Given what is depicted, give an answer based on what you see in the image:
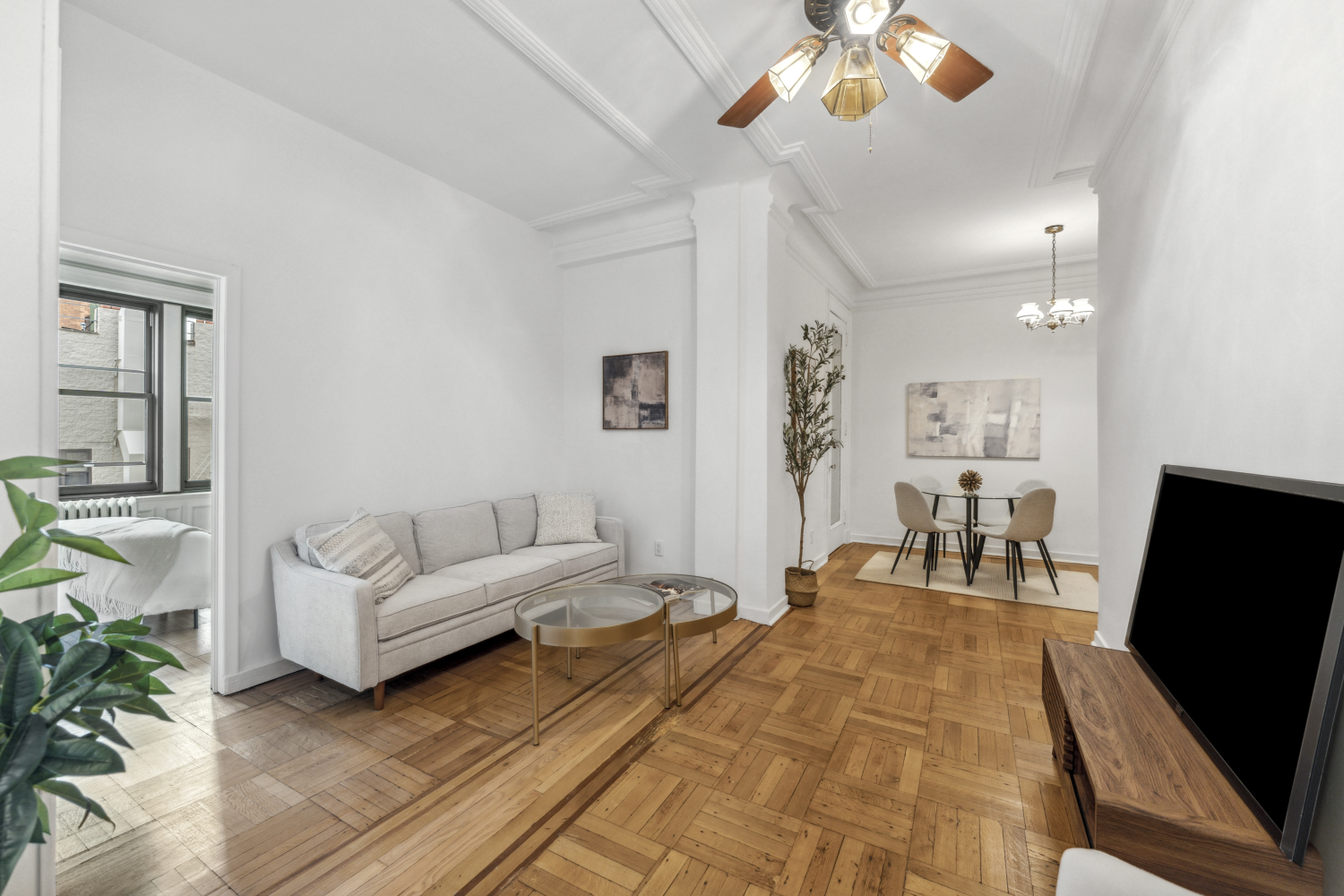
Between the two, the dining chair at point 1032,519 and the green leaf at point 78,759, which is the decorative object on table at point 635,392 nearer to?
the dining chair at point 1032,519

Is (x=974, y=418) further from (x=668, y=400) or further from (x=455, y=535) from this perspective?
(x=455, y=535)

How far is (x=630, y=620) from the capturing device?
2525 millimetres

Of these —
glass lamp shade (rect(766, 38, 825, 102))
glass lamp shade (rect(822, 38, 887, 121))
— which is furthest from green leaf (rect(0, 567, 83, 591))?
glass lamp shade (rect(822, 38, 887, 121))

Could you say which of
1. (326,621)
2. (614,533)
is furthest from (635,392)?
(326,621)

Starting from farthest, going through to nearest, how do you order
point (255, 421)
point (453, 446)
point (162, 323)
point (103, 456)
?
point (162, 323) → point (103, 456) → point (453, 446) → point (255, 421)

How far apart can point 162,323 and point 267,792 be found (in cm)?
426

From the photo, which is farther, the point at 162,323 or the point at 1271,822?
the point at 162,323

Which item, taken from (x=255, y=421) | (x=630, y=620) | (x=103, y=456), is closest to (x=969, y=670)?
(x=630, y=620)

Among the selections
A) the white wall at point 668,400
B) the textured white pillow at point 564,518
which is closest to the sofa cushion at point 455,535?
the textured white pillow at point 564,518

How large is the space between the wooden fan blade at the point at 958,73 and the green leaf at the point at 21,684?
8.62 ft

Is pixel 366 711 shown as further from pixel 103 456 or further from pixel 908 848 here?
pixel 103 456

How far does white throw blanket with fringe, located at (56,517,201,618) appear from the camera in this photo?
3123 millimetres

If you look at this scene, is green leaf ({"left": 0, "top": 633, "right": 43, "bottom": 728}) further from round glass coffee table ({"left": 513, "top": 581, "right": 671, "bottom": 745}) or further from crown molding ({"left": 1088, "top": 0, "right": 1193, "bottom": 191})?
crown molding ({"left": 1088, "top": 0, "right": 1193, "bottom": 191})

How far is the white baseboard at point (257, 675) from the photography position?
2711 millimetres
